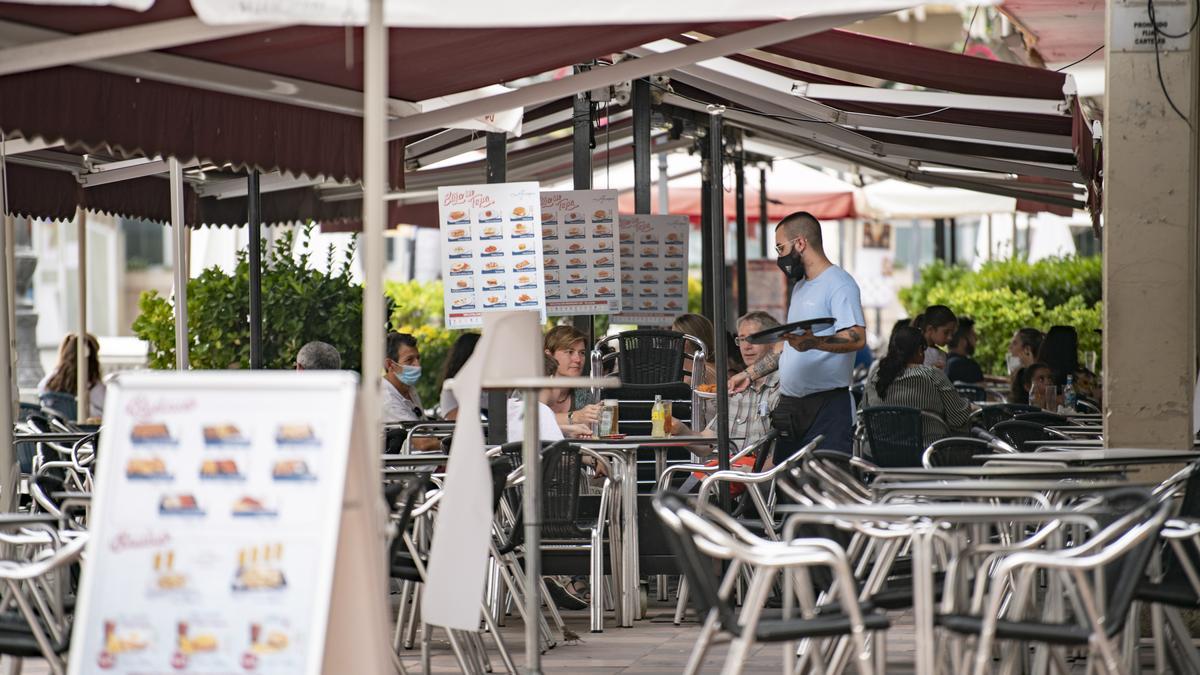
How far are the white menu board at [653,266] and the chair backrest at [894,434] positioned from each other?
2578mm

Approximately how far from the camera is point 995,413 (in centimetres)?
862

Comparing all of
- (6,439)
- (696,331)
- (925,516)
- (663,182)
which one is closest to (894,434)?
(696,331)

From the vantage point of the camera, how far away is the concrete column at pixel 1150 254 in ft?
20.8

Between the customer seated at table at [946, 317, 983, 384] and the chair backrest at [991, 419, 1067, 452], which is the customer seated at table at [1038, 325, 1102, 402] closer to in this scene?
the customer seated at table at [946, 317, 983, 384]

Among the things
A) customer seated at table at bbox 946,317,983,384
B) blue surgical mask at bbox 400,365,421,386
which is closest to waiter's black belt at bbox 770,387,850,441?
blue surgical mask at bbox 400,365,421,386

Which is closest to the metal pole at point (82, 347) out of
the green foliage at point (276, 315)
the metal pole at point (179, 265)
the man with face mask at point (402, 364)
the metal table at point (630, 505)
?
the green foliage at point (276, 315)

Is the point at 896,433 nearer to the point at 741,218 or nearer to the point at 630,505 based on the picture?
the point at 630,505

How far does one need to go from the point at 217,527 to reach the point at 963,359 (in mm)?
9971

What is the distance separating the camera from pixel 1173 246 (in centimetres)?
634

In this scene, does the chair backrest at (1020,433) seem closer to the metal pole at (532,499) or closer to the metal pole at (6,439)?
the metal pole at (532,499)

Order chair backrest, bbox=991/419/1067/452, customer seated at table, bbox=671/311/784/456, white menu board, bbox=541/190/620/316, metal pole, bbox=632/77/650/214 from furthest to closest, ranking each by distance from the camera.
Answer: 1. metal pole, bbox=632/77/650/214
2. white menu board, bbox=541/190/620/316
3. customer seated at table, bbox=671/311/784/456
4. chair backrest, bbox=991/419/1067/452

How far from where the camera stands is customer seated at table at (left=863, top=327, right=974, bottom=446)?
8.25 meters

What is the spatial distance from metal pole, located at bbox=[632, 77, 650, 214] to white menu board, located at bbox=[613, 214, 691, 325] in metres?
0.19

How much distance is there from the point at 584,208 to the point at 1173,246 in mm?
3560
